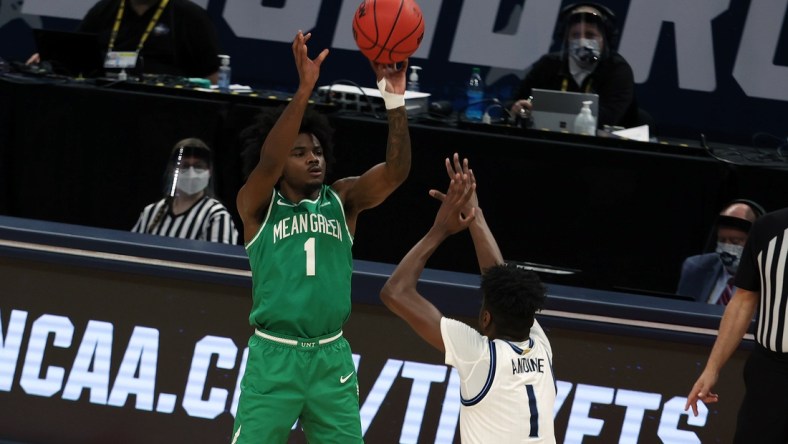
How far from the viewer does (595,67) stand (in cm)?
863

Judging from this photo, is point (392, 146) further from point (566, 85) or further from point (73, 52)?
point (73, 52)

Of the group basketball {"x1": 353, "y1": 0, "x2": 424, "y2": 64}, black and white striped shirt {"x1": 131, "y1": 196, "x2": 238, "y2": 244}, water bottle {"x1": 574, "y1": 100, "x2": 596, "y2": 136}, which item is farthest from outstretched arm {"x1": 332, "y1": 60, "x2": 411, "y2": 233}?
water bottle {"x1": 574, "y1": 100, "x2": 596, "y2": 136}

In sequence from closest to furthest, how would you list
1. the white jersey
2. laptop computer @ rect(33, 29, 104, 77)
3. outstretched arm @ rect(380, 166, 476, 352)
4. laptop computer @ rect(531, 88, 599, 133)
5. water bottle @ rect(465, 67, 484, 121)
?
the white jersey → outstretched arm @ rect(380, 166, 476, 352) → laptop computer @ rect(531, 88, 599, 133) → water bottle @ rect(465, 67, 484, 121) → laptop computer @ rect(33, 29, 104, 77)

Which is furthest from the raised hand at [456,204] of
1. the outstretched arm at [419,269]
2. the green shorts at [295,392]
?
the green shorts at [295,392]

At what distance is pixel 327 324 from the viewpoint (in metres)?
4.78

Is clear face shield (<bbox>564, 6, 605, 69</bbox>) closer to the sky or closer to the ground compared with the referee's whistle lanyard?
closer to the sky

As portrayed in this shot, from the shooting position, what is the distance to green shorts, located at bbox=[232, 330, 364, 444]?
467 cm

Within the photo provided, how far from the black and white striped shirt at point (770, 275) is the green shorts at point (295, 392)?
1.62 meters

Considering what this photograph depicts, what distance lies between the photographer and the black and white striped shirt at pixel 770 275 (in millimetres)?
4766

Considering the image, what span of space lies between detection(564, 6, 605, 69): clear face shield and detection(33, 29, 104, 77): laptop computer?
3.26m

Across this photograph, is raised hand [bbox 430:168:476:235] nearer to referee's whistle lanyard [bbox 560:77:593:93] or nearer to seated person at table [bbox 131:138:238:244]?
seated person at table [bbox 131:138:238:244]

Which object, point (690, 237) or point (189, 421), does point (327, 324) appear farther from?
point (690, 237)

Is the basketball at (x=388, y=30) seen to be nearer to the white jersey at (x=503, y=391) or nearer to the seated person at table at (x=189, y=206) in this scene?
the white jersey at (x=503, y=391)

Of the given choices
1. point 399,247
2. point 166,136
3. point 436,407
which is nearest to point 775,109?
point 399,247
